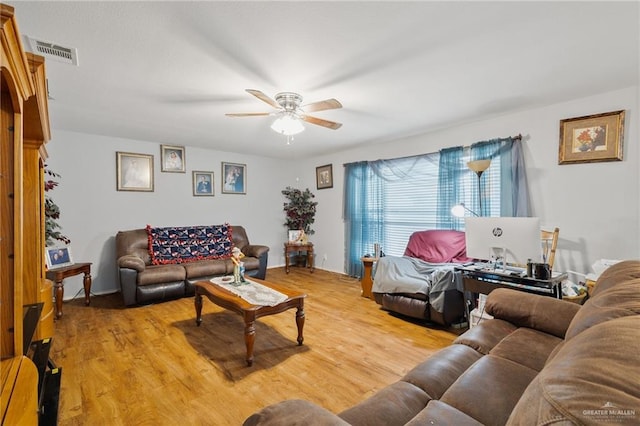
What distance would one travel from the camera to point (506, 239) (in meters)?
2.21

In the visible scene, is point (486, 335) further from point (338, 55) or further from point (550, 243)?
point (338, 55)

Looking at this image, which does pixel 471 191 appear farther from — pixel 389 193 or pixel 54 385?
pixel 54 385

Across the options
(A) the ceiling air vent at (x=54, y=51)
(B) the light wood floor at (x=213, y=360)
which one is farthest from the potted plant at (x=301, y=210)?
(A) the ceiling air vent at (x=54, y=51)

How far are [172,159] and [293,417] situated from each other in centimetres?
494

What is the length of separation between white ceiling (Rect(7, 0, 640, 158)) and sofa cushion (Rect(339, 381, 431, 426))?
1917mm

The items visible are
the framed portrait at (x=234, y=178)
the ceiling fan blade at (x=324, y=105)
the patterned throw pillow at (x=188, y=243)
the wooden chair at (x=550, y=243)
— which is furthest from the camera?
the framed portrait at (x=234, y=178)

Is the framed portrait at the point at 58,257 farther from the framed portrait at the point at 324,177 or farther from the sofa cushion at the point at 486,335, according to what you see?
the sofa cushion at the point at 486,335

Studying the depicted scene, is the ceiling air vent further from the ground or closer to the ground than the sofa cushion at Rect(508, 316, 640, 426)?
further from the ground

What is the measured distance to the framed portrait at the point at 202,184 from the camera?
5.04 metres

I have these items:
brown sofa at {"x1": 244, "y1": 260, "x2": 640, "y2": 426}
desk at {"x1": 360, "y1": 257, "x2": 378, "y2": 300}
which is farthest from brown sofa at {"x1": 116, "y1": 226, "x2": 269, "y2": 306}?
brown sofa at {"x1": 244, "y1": 260, "x2": 640, "y2": 426}

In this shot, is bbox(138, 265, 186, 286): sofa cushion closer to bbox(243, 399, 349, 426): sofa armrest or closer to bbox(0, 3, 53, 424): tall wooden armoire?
bbox(0, 3, 53, 424): tall wooden armoire

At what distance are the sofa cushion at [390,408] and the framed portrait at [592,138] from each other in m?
3.00

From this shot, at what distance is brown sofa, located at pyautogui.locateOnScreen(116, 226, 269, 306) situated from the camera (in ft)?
11.4

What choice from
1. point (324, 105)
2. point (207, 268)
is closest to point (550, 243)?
point (324, 105)
